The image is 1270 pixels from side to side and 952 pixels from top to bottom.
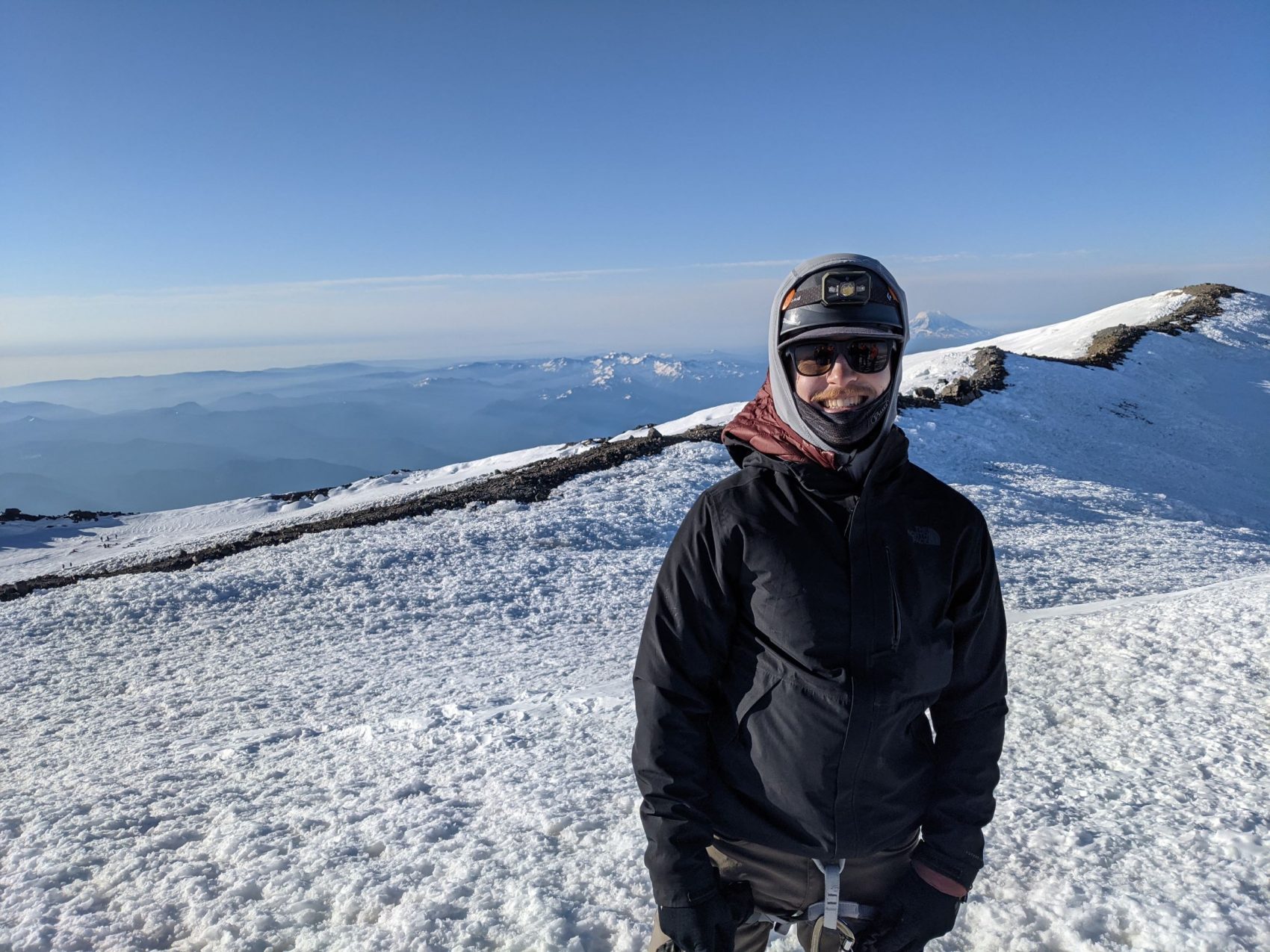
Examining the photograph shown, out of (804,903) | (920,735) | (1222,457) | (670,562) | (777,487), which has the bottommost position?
(1222,457)

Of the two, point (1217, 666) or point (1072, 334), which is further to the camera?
point (1072, 334)

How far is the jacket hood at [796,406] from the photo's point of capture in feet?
7.72

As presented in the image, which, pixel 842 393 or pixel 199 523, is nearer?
pixel 842 393

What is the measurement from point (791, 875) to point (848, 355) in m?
1.69

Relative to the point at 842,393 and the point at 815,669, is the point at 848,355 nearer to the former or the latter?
the point at 842,393

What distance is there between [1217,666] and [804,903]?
508 cm

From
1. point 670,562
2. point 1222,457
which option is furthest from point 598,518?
point 1222,457

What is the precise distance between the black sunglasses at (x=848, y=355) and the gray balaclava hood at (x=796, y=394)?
7cm

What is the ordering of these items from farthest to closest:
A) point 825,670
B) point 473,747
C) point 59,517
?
point 59,517, point 473,747, point 825,670

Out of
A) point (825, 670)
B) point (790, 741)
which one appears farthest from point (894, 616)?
point (790, 741)

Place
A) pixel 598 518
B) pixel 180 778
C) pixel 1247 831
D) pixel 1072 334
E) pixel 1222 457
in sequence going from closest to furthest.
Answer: pixel 1247 831, pixel 180 778, pixel 598 518, pixel 1222 457, pixel 1072 334

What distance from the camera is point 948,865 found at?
237cm

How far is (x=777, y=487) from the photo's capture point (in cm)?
235

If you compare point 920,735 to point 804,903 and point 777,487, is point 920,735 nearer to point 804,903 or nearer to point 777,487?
point 804,903
